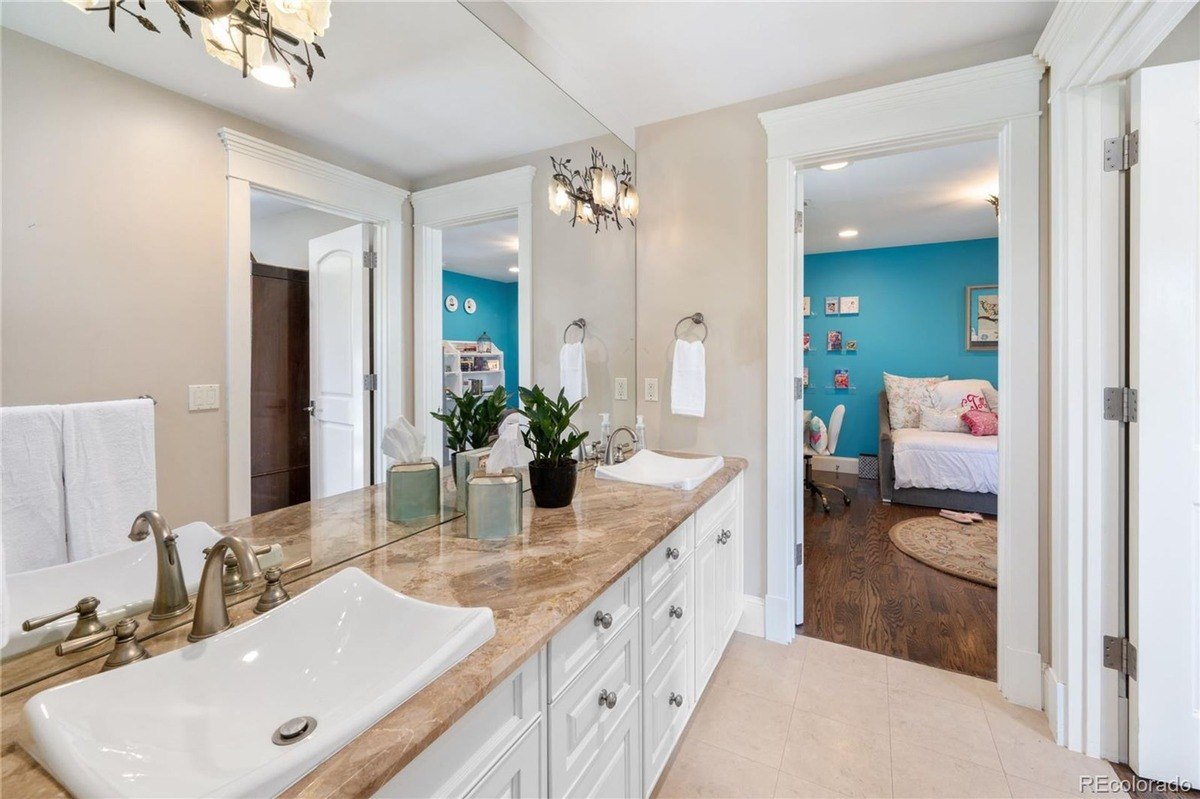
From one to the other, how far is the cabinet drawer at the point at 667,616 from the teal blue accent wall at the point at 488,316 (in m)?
0.76

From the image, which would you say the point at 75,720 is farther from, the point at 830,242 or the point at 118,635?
A: the point at 830,242

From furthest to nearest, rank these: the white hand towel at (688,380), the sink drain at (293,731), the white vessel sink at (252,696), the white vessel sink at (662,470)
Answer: the white hand towel at (688,380)
the white vessel sink at (662,470)
the sink drain at (293,731)
the white vessel sink at (252,696)

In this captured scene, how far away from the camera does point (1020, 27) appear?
177 centimetres

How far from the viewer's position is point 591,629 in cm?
105

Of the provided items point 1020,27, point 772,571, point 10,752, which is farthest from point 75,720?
point 1020,27

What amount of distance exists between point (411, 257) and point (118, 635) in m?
0.94

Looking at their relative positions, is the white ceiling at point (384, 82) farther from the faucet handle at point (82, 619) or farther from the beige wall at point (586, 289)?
the faucet handle at point (82, 619)

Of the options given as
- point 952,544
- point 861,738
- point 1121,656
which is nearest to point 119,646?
point 861,738

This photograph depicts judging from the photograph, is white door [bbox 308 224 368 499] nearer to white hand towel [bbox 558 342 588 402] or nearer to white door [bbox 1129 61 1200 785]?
white hand towel [bbox 558 342 588 402]

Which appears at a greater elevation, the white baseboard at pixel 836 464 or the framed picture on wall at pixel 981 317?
the framed picture on wall at pixel 981 317

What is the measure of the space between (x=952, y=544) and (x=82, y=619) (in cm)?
429

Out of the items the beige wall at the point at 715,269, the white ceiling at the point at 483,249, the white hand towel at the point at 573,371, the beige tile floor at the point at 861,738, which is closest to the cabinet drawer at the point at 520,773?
the beige tile floor at the point at 861,738

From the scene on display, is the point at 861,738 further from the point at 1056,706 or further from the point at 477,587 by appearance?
the point at 477,587

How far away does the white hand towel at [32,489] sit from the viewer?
65 cm
